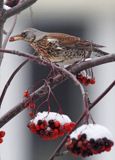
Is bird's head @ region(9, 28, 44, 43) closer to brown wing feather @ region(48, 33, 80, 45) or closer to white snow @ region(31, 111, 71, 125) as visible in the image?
brown wing feather @ region(48, 33, 80, 45)

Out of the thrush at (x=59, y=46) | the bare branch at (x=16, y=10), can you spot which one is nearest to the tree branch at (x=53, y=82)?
the bare branch at (x=16, y=10)

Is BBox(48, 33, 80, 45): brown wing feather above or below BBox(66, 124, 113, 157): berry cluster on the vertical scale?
below

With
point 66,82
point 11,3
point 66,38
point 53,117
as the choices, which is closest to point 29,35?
point 66,38

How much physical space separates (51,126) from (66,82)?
4156mm

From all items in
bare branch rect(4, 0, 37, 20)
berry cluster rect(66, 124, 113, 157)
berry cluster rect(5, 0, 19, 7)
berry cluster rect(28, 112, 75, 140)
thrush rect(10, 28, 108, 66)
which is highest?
bare branch rect(4, 0, 37, 20)

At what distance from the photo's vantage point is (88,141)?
135 cm

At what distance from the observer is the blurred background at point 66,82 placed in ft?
18.0

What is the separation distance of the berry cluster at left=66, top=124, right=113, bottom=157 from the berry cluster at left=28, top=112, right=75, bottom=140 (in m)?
0.08

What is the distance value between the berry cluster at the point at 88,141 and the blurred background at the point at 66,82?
157 inches

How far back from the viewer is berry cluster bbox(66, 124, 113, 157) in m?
1.35

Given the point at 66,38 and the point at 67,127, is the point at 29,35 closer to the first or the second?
the point at 66,38

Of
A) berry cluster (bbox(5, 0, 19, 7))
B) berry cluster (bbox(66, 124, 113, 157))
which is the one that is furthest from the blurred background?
berry cluster (bbox(66, 124, 113, 157))

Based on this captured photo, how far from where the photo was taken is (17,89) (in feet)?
18.4

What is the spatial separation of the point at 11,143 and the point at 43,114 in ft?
13.6
